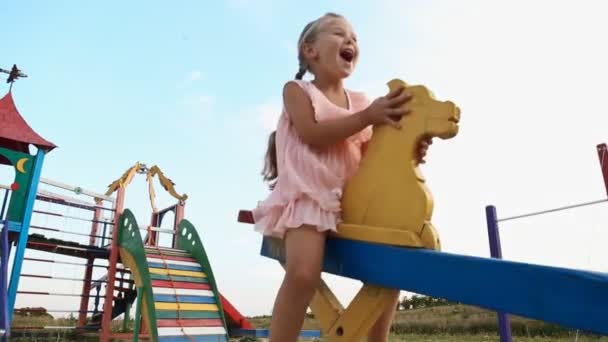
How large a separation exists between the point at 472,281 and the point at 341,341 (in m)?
0.39

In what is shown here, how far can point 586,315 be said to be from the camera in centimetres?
72

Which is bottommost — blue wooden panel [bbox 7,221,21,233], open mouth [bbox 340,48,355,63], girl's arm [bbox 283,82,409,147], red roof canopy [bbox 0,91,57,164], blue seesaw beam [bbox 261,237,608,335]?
blue seesaw beam [bbox 261,237,608,335]

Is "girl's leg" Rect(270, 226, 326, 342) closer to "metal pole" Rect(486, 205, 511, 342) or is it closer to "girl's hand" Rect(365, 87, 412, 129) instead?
"girl's hand" Rect(365, 87, 412, 129)

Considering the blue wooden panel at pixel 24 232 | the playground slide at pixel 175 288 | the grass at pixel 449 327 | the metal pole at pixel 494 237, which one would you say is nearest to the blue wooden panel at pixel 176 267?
the playground slide at pixel 175 288

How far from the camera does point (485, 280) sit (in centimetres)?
87

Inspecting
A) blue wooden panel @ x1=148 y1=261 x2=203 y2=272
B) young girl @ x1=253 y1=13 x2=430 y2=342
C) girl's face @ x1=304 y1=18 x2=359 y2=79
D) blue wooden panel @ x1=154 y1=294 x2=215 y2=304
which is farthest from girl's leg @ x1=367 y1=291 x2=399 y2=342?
blue wooden panel @ x1=148 y1=261 x2=203 y2=272

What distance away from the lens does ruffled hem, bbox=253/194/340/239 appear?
3.67 feet

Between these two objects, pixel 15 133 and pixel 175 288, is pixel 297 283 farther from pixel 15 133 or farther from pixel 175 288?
pixel 15 133

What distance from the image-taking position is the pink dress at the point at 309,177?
1.14 m

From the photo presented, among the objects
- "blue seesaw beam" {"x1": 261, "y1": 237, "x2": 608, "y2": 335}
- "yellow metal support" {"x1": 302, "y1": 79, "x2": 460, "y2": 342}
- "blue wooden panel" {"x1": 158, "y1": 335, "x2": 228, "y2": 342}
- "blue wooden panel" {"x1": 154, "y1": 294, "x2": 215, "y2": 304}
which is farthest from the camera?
"blue wooden panel" {"x1": 154, "y1": 294, "x2": 215, "y2": 304}

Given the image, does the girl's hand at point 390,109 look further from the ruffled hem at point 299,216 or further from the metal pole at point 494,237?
the metal pole at point 494,237

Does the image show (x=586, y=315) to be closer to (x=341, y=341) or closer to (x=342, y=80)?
(x=341, y=341)

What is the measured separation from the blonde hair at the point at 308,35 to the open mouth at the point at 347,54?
93mm

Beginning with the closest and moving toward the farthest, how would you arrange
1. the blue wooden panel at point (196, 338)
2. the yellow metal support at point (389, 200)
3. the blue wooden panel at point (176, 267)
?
1. the yellow metal support at point (389, 200)
2. the blue wooden panel at point (196, 338)
3. the blue wooden panel at point (176, 267)
